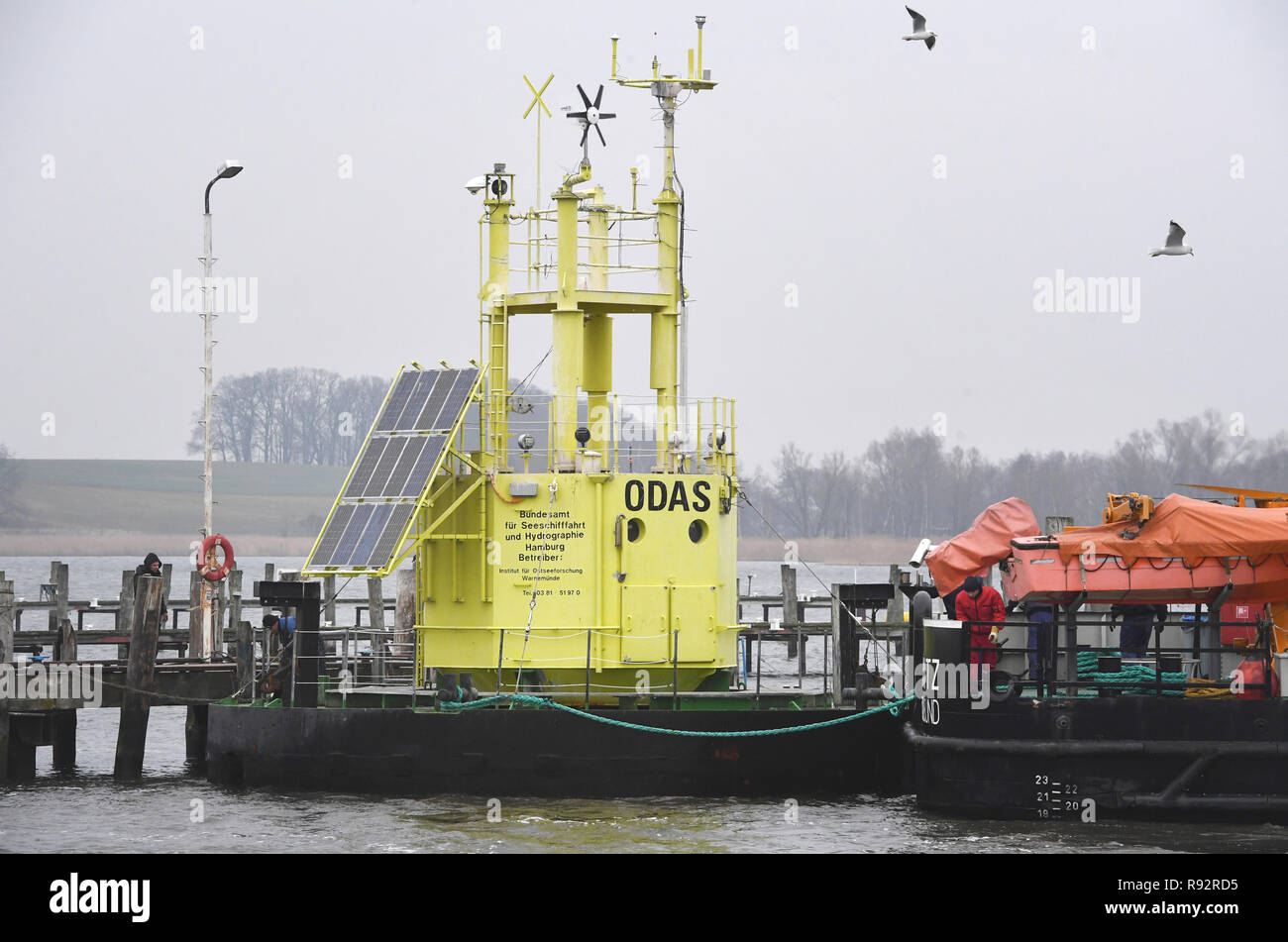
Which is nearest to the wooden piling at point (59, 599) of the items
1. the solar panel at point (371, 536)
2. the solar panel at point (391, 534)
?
the solar panel at point (371, 536)

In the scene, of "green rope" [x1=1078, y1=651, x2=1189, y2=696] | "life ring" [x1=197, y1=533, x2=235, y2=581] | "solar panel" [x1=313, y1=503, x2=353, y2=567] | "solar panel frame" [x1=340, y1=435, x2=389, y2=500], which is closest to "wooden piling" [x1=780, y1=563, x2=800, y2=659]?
"life ring" [x1=197, y1=533, x2=235, y2=581]

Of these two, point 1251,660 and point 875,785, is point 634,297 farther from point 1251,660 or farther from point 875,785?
point 1251,660

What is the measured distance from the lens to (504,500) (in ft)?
80.7

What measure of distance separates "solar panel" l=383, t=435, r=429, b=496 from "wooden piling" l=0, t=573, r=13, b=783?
586 centimetres

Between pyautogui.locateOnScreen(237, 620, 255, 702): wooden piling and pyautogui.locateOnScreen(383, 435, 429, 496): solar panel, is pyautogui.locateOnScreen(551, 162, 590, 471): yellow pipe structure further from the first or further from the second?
pyautogui.locateOnScreen(237, 620, 255, 702): wooden piling

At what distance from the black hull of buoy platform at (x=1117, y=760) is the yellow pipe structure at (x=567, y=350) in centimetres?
649

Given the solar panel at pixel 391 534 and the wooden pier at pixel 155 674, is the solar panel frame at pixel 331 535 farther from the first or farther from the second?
the solar panel at pixel 391 534

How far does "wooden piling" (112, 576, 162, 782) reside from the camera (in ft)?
84.2

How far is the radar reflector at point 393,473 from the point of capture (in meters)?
23.9

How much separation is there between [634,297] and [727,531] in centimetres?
339

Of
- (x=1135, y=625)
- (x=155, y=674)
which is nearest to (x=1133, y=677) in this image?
(x=1135, y=625)

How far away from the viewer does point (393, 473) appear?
2480 centimetres

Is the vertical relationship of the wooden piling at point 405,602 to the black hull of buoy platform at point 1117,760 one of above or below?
above
